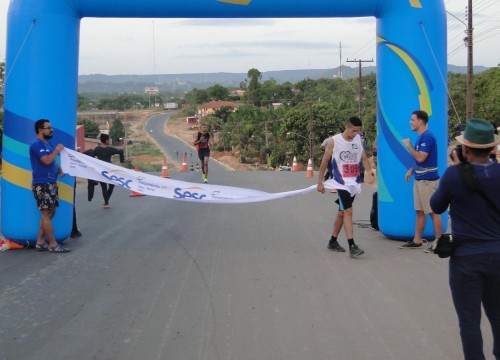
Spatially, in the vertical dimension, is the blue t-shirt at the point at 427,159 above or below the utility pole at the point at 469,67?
below

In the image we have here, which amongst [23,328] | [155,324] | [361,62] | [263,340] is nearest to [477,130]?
[263,340]

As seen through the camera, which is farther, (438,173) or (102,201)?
(102,201)

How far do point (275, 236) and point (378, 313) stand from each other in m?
3.84

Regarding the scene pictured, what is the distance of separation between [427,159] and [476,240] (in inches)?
167

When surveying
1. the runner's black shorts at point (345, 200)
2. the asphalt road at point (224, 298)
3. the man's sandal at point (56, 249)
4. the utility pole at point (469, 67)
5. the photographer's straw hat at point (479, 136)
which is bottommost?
the asphalt road at point (224, 298)

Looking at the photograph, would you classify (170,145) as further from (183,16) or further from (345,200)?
(345,200)

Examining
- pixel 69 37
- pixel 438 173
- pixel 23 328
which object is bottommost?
pixel 23 328

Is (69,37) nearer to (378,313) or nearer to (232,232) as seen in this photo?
(232,232)

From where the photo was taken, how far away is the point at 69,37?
26.8ft

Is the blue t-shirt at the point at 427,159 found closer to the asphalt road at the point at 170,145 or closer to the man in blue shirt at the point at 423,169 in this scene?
the man in blue shirt at the point at 423,169

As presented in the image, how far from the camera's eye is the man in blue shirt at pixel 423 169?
772 centimetres

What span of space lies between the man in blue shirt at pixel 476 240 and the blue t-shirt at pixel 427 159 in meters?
3.93

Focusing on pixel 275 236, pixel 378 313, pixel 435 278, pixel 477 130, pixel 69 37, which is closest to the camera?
pixel 477 130

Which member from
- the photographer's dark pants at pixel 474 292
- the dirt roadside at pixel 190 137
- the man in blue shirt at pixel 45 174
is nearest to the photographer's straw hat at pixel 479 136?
the photographer's dark pants at pixel 474 292
